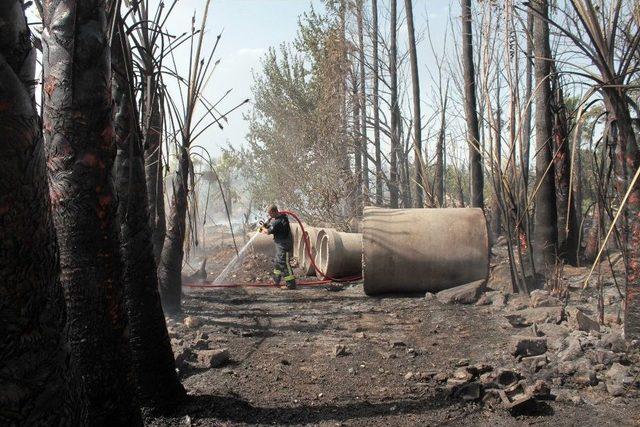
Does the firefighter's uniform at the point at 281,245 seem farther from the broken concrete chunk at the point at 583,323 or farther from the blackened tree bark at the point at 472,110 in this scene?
the broken concrete chunk at the point at 583,323

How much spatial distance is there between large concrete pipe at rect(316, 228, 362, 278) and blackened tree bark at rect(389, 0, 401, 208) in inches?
202

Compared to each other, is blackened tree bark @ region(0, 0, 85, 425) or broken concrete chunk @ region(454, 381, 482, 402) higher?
blackened tree bark @ region(0, 0, 85, 425)

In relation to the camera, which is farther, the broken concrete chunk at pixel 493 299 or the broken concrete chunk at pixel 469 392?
the broken concrete chunk at pixel 493 299

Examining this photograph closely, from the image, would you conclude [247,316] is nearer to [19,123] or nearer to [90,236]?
[90,236]

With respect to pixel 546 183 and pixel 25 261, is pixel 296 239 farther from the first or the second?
pixel 25 261

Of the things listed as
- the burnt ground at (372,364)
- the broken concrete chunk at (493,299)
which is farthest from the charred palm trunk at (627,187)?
the broken concrete chunk at (493,299)

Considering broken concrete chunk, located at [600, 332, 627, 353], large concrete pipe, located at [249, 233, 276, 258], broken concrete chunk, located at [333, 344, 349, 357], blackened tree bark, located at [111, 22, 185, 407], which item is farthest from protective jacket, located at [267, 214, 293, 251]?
blackened tree bark, located at [111, 22, 185, 407]

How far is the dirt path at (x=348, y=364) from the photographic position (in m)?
3.95

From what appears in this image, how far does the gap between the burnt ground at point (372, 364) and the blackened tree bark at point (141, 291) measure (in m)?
0.20

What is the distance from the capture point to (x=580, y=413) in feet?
12.7

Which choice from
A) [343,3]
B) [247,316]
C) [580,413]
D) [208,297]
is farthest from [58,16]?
[343,3]

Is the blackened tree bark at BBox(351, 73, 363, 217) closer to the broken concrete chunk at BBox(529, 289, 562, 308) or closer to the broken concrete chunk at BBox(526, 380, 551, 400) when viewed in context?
the broken concrete chunk at BBox(529, 289, 562, 308)

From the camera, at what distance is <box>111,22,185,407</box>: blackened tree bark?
151 inches

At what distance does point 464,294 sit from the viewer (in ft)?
26.2
